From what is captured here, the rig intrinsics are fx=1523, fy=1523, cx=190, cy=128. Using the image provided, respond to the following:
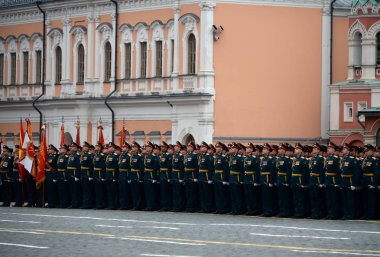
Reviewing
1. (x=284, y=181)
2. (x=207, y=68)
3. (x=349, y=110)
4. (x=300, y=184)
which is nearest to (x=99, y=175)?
(x=284, y=181)

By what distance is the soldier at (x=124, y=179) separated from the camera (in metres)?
36.2

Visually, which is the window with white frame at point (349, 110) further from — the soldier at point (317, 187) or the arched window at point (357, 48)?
the soldier at point (317, 187)

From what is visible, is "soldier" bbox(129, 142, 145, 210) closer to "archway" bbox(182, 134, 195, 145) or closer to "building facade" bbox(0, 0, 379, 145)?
"building facade" bbox(0, 0, 379, 145)

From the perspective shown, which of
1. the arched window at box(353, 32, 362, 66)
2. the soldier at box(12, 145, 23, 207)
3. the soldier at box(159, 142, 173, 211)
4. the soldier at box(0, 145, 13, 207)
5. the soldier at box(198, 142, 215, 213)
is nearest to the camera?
the soldier at box(198, 142, 215, 213)

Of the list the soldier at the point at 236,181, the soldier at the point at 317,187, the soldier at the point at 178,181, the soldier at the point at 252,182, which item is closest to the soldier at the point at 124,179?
the soldier at the point at 178,181

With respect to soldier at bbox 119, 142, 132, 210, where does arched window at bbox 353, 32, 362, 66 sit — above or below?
above

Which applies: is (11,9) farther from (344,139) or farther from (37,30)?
(344,139)

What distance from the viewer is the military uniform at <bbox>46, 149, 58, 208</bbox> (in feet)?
125

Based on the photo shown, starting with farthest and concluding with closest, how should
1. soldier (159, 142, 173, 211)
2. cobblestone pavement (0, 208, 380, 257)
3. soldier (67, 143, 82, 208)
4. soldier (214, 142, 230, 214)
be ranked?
1. soldier (67, 143, 82, 208)
2. soldier (159, 142, 173, 211)
3. soldier (214, 142, 230, 214)
4. cobblestone pavement (0, 208, 380, 257)

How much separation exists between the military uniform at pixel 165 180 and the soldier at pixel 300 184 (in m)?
4.28

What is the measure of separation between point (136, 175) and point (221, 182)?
2829 mm

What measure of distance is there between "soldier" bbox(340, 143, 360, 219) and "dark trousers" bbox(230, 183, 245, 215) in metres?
3.24

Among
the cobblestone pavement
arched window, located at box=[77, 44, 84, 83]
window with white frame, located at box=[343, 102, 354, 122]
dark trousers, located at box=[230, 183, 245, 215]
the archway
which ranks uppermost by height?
arched window, located at box=[77, 44, 84, 83]

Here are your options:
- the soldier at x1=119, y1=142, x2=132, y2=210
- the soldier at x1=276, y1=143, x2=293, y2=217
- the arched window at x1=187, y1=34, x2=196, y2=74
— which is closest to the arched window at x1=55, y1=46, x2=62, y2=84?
the arched window at x1=187, y1=34, x2=196, y2=74
